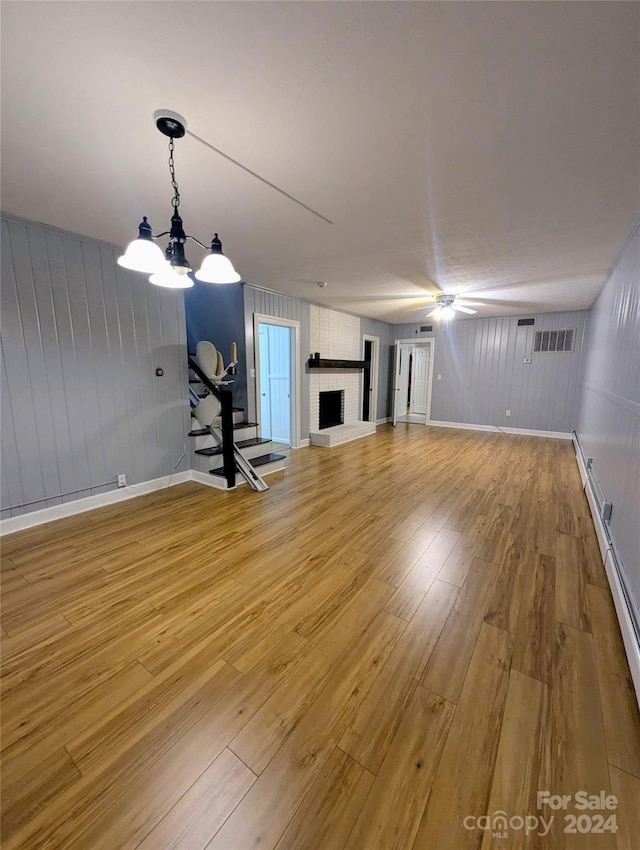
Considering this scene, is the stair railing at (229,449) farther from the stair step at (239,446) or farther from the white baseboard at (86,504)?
the white baseboard at (86,504)

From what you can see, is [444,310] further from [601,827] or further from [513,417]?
[601,827]

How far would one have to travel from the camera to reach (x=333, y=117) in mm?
1564

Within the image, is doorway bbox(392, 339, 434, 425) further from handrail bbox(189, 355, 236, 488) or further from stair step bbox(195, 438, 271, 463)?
handrail bbox(189, 355, 236, 488)

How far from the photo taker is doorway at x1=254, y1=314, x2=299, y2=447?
18.3 feet

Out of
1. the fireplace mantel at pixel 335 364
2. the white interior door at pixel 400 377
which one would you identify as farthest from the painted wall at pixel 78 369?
the white interior door at pixel 400 377

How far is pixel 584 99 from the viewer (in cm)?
143

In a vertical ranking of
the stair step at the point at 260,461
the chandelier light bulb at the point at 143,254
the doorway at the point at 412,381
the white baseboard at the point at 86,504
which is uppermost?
the chandelier light bulb at the point at 143,254

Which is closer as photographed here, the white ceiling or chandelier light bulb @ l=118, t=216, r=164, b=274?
the white ceiling

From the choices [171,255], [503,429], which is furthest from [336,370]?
[171,255]

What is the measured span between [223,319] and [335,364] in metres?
2.20

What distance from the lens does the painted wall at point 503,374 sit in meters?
6.50

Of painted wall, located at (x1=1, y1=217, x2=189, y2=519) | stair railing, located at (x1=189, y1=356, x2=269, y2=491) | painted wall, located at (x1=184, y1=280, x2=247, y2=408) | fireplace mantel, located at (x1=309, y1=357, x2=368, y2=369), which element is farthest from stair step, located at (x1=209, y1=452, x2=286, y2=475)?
fireplace mantel, located at (x1=309, y1=357, x2=368, y2=369)

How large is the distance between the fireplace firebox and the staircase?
6.07ft

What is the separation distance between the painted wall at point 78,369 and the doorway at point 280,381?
1.94 meters
